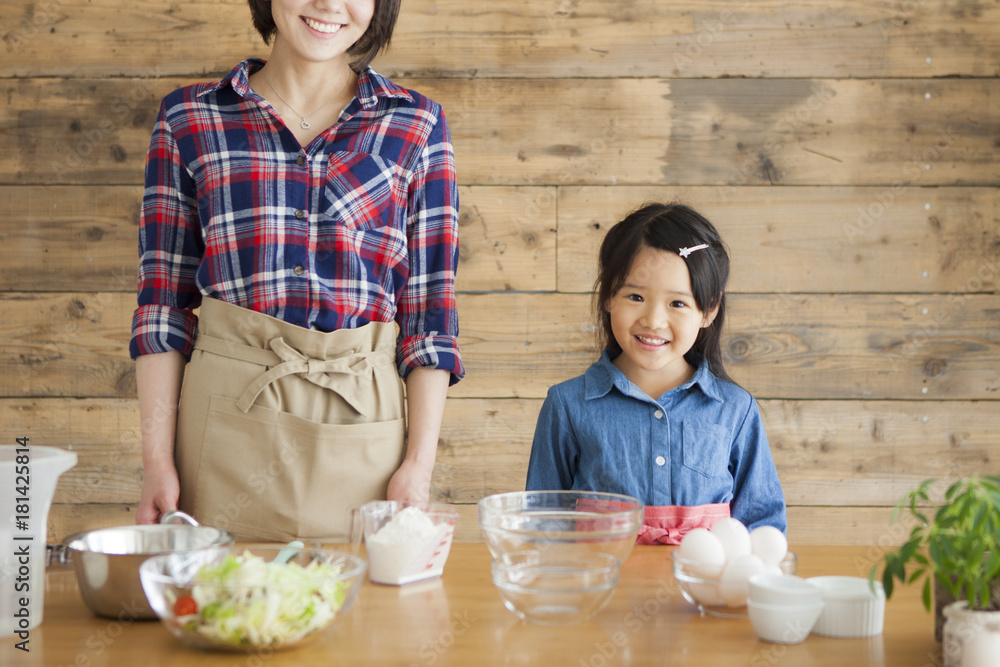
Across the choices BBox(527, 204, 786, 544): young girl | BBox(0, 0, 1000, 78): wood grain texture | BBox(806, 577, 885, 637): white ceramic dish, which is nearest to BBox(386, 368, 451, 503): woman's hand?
BBox(527, 204, 786, 544): young girl

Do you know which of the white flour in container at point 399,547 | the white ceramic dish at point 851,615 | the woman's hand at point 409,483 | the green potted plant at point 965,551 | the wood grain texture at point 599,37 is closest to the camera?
the green potted plant at point 965,551

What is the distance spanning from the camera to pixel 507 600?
0.81 metres

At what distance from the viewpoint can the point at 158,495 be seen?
4.17 ft

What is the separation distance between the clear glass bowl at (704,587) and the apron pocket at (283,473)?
58 cm

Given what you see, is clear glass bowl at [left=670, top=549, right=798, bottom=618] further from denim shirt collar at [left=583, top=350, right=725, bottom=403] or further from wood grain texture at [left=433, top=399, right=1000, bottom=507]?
wood grain texture at [left=433, top=399, right=1000, bottom=507]

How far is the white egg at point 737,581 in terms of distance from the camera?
0.80m

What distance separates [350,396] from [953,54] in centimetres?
164

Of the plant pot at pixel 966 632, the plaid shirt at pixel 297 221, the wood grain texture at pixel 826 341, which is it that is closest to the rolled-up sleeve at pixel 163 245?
the plaid shirt at pixel 297 221

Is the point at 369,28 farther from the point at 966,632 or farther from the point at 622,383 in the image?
the point at 966,632

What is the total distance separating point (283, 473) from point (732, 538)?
684 millimetres

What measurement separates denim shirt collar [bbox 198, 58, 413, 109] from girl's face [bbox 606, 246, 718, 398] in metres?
0.46

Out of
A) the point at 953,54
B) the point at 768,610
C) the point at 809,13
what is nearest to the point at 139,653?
the point at 768,610

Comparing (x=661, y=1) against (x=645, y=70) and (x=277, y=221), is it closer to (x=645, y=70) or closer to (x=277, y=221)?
(x=645, y=70)

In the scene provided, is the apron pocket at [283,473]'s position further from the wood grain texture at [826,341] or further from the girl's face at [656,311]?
the wood grain texture at [826,341]
